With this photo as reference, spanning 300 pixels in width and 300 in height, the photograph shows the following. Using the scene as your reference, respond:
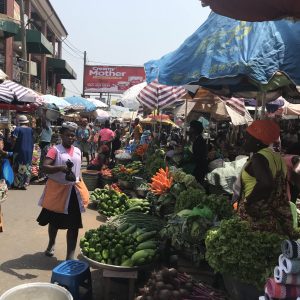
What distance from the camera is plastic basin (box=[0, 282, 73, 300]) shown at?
322 centimetres

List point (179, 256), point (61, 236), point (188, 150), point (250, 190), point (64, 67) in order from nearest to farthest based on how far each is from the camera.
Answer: point (250, 190)
point (179, 256)
point (61, 236)
point (188, 150)
point (64, 67)

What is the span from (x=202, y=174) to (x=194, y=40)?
246cm

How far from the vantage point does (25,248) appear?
5562mm

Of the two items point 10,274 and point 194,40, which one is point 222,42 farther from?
point 10,274

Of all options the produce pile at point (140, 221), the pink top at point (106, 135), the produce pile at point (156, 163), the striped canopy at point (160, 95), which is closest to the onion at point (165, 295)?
the produce pile at point (140, 221)

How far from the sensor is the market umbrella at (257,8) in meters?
2.49

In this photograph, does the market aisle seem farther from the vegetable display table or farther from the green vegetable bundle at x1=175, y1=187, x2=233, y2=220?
the green vegetable bundle at x1=175, y1=187, x2=233, y2=220

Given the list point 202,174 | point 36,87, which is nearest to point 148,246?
point 202,174

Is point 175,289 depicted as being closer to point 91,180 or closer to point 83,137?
point 91,180

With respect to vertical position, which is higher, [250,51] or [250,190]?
[250,51]

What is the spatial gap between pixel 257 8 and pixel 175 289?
2164 millimetres

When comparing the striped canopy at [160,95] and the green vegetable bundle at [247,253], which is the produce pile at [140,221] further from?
the striped canopy at [160,95]

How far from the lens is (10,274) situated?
4.66 m

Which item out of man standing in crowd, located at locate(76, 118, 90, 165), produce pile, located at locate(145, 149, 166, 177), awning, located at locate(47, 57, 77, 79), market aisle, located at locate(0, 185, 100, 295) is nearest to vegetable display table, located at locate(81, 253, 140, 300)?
market aisle, located at locate(0, 185, 100, 295)
